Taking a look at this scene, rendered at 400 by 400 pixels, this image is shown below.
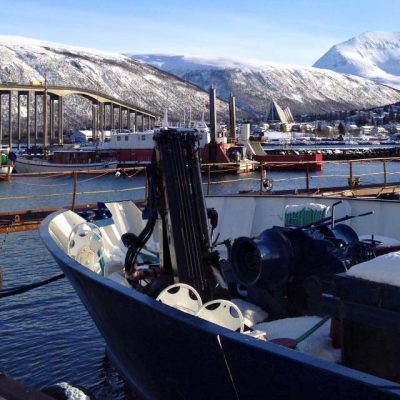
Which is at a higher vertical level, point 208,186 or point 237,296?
point 208,186

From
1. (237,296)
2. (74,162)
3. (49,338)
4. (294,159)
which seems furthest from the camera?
(74,162)

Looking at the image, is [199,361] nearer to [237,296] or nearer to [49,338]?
[237,296]

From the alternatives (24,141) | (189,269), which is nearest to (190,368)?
(189,269)

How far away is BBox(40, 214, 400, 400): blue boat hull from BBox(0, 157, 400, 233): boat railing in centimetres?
971

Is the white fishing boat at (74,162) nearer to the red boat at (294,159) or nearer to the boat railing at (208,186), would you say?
the boat railing at (208,186)

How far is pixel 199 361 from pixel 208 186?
14.0 m

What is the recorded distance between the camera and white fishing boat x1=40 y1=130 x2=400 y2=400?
3936 mm

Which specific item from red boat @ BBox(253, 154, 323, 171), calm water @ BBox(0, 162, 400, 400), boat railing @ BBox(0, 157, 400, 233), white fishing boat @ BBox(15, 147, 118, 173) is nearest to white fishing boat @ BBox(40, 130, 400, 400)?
calm water @ BBox(0, 162, 400, 400)

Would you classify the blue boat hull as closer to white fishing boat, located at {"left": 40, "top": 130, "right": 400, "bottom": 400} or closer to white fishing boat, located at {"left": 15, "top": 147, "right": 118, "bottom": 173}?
white fishing boat, located at {"left": 40, "top": 130, "right": 400, "bottom": 400}

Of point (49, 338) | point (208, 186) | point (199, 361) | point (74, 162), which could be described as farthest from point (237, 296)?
point (74, 162)

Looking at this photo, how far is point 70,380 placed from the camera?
323 inches

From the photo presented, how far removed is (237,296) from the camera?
7906 millimetres

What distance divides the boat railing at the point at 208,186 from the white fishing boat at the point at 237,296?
6.29 metres

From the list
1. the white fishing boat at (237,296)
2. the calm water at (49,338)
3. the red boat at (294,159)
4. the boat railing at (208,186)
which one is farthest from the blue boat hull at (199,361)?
the red boat at (294,159)
